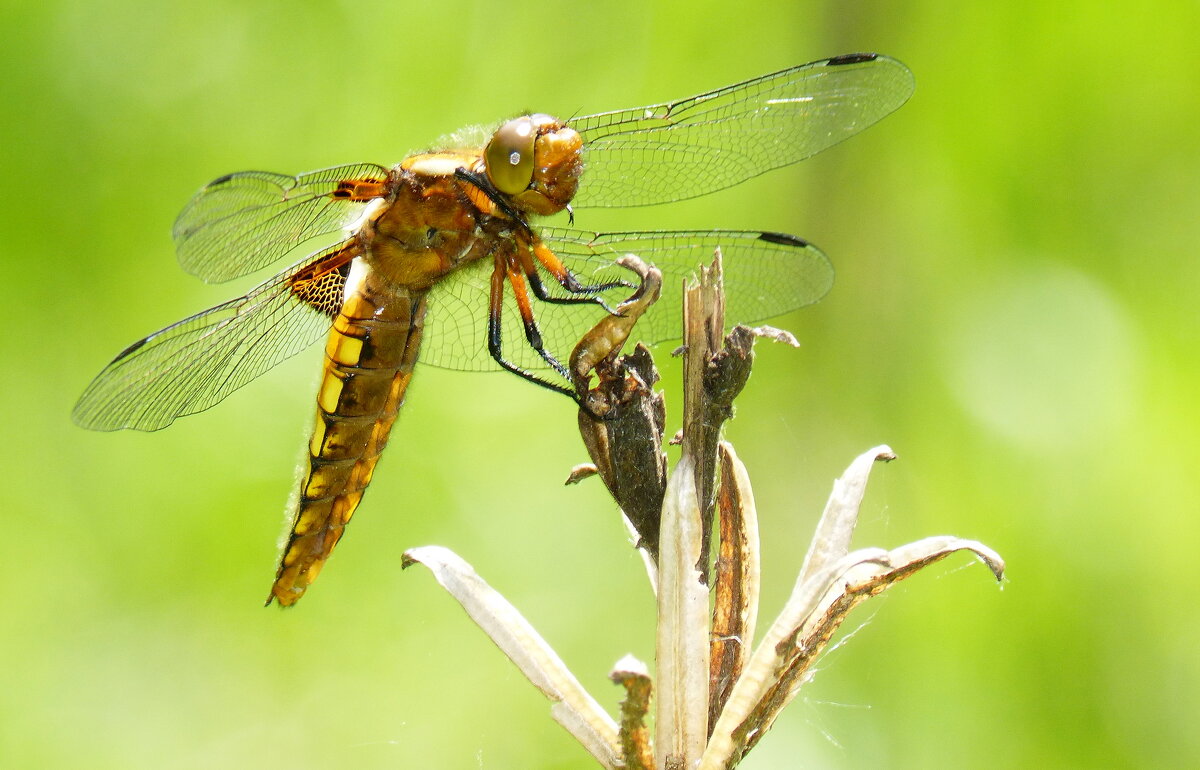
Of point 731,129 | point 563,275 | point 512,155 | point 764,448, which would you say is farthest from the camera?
point 764,448

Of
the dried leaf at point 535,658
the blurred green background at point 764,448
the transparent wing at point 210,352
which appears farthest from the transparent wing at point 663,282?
the dried leaf at point 535,658

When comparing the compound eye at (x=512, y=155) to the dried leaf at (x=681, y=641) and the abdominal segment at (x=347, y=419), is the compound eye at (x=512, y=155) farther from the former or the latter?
the dried leaf at (x=681, y=641)

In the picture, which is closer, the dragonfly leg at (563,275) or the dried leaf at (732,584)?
the dried leaf at (732,584)

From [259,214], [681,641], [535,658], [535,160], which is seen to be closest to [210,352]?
[259,214]

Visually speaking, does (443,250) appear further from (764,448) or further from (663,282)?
(764,448)

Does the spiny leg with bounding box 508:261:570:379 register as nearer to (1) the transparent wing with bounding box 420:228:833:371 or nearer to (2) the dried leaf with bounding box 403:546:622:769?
(1) the transparent wing with bounding box 420:228:833:371

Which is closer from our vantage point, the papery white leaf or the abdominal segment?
the papery white leaf

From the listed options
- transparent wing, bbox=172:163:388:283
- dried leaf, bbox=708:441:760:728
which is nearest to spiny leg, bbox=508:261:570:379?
transparent wing, bbox=172:163:388:283

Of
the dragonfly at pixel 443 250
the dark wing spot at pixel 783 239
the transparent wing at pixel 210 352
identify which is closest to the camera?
the transparent wing at pixel 210 352
